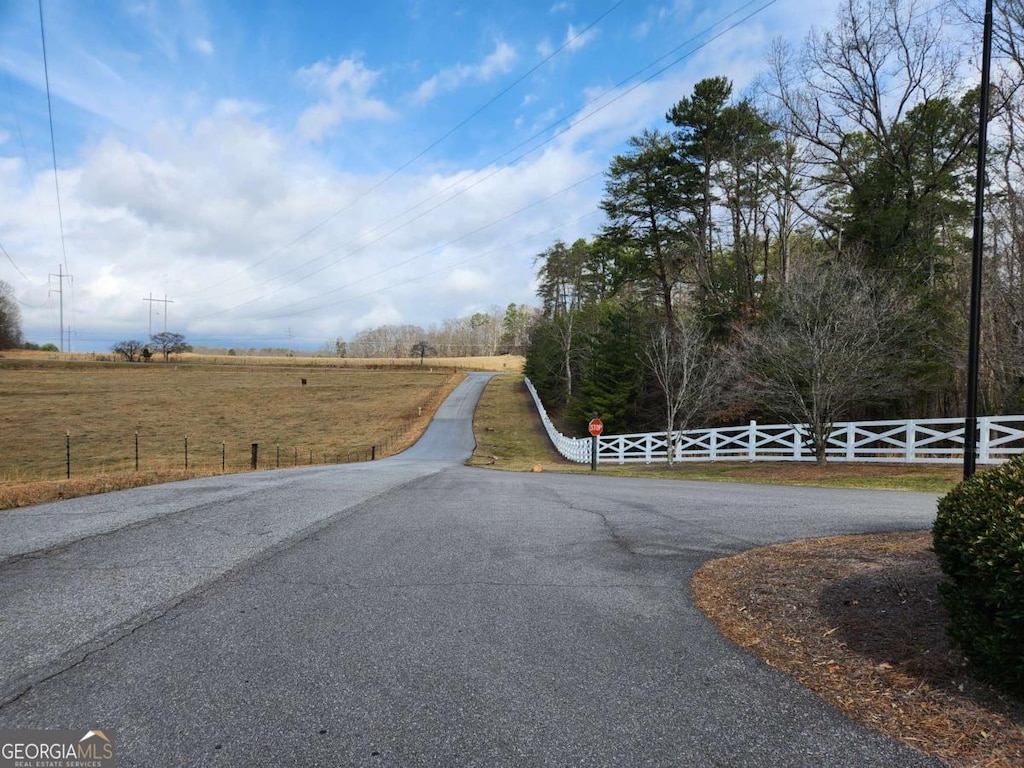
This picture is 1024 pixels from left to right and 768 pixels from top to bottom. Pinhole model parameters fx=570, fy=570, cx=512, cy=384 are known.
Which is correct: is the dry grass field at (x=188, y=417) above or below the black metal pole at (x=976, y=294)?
below

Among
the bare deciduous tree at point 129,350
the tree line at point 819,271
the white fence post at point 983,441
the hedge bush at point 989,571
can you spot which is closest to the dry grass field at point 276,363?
the bare deciduous tree at point 129,350

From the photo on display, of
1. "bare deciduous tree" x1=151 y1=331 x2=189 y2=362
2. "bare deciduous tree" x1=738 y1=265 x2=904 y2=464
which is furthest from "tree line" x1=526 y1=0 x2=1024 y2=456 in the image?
"bare deciduous tree" x1=151 y1=331 x2=189 y2=362

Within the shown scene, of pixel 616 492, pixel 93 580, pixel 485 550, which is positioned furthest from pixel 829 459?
pixel 93 580

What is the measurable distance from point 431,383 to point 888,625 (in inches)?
2551

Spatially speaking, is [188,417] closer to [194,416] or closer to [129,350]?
[194,416]

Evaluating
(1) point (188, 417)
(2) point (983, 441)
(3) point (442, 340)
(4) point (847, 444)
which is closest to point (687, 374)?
(4) point (847, 444)

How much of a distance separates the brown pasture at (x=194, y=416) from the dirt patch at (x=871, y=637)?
15.7m

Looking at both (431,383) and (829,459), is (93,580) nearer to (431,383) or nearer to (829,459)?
(829,459)

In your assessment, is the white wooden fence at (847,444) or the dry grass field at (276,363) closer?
the white wooden fence at (847,444)

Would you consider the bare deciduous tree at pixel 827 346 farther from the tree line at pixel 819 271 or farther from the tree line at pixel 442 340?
the tree line at pixel 442 340

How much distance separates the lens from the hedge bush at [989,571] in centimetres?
280

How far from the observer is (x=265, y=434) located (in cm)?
3956

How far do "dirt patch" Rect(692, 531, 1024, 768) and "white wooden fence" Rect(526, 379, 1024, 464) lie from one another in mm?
6476

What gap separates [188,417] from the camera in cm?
4419
